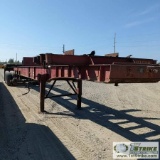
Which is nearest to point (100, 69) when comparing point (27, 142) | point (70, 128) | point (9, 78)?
point (70, 128)

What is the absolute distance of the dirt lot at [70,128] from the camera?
4883 millimetres

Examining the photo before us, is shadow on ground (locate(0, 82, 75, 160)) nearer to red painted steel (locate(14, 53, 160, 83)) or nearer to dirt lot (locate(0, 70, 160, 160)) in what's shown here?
dirt lot (locate(0, 70, 160, 160))

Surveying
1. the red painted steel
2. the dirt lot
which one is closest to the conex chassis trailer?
the red painted steel

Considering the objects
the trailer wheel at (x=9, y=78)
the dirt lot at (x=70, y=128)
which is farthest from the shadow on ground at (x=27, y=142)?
the trailer wheel at (x=9, y=78)

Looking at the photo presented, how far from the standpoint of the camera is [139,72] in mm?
5129

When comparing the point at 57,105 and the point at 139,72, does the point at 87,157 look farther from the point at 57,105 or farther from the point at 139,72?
the point at 57,105

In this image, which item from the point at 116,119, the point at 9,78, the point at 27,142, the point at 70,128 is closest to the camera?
the point at 27,142

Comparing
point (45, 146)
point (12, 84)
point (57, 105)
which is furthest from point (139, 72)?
point (12, 84)

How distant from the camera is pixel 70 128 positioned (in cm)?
654

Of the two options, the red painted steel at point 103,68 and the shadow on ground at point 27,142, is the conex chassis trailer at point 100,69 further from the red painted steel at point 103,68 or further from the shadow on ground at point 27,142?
the shadow on ground at point 27,142

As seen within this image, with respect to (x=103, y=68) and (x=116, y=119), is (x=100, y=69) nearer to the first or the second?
(x=103, y=68)

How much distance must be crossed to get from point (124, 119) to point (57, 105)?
3.06 meters

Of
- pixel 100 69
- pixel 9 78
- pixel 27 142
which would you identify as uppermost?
pixel 100 69

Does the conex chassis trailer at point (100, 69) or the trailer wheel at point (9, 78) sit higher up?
the conex chassis trailer at point (100, 69)
